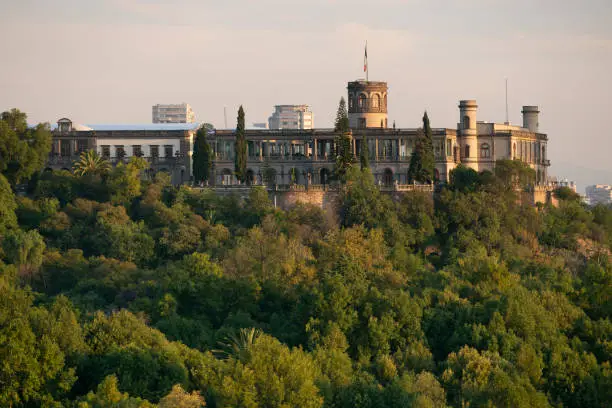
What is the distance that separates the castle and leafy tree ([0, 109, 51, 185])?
5.37 m

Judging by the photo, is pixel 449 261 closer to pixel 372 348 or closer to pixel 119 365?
pixel 372 348

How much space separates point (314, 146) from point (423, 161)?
29.6ft

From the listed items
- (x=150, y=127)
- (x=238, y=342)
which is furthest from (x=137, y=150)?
(x=238, y=342)

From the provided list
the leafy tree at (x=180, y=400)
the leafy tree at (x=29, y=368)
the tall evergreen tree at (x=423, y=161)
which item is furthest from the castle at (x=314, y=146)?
the leafy tree at (x=180, y=400)

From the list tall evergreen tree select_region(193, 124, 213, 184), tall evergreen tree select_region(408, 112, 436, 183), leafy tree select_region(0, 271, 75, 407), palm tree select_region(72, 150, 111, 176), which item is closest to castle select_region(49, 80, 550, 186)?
tall evergreen tree select_region(408, 112, 436, 183)

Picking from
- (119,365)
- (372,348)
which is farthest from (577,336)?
(119,365)

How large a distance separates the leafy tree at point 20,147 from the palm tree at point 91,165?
238 cm

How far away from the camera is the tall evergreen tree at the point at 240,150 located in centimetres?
10031

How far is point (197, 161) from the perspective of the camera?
101625mm

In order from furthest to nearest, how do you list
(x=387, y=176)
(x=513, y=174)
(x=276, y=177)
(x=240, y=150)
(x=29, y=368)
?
(x=276, y=177) → (x=387, y=176) → (x=240, y=150) → (x=513, y=174) → (x=29, y=368)

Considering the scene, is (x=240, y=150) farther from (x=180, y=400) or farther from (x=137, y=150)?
(x=180, y=400)

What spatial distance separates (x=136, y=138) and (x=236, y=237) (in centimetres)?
1880

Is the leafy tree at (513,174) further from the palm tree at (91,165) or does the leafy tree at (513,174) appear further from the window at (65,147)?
the window at (65,147)

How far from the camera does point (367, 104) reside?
350 ft
